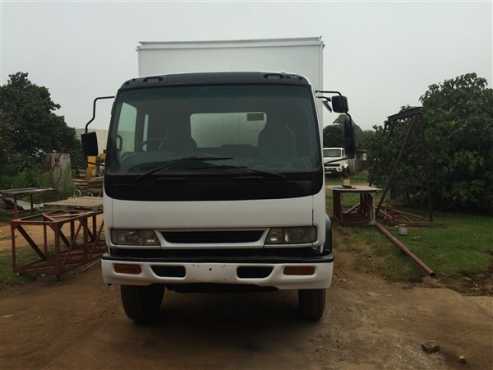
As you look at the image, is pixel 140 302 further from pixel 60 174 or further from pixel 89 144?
pixel 60 174

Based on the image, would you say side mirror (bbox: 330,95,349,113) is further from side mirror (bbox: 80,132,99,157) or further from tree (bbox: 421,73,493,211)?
tree (bbox: 421,73,493,211)

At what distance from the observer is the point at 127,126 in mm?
4043

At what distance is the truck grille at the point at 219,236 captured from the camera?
3.70 metres

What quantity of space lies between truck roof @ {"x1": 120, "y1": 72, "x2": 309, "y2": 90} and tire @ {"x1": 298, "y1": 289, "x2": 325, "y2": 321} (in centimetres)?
197

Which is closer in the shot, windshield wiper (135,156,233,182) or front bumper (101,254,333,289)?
front bumper (101,254,333,289)

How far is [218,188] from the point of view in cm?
363

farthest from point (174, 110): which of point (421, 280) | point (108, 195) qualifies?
point (421, 280)

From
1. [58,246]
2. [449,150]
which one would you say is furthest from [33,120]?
[449,150]

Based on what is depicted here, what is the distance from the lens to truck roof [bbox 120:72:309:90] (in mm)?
4047

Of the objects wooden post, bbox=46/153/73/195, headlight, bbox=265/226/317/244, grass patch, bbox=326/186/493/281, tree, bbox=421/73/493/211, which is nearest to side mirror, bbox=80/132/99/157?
→ headlight, bbox=265/226/317/244

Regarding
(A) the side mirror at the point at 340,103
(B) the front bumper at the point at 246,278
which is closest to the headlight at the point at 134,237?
(B) the front bumper at the point at 246,278

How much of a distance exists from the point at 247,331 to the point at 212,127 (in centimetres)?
199

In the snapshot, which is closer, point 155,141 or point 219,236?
point 219,236

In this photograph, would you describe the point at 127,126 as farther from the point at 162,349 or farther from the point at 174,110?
the point at 162,349
